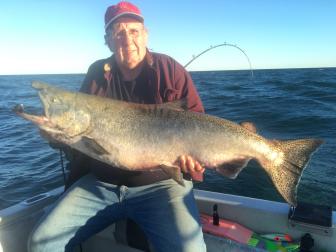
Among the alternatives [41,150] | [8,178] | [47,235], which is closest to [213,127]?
[47,235]

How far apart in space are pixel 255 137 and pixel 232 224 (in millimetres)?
1131

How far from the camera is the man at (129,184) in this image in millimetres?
3600

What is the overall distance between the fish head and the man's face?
0.76 metres

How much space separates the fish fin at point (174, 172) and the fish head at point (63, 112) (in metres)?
0.90

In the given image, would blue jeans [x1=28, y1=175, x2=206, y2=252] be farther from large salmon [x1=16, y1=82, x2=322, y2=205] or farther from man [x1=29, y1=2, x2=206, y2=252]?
large salmon [x1=16, y1=82, x2=322, y2=205]

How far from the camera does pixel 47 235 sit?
3.59 metres

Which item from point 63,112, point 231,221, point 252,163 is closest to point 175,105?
point 63,112

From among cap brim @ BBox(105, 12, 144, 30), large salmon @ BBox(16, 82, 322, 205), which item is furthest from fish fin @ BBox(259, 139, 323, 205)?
cap brim @ BBox(105, 12, 144, 30)

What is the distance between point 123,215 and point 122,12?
2239 mm

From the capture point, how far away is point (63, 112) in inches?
147

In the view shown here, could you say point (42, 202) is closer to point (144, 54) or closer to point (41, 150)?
point (144, 54)

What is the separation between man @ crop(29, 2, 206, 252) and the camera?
11.8 feet

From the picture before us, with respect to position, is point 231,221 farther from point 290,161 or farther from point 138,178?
point 138,178

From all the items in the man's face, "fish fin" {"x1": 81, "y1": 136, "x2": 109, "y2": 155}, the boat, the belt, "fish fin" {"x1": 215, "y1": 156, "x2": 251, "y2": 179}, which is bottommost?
the boat
